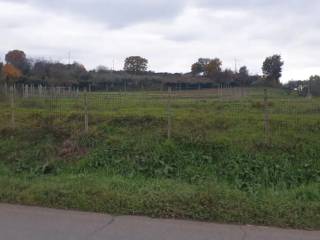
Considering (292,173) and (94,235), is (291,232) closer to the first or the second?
(94,235)

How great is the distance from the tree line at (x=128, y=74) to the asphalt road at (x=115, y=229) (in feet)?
129

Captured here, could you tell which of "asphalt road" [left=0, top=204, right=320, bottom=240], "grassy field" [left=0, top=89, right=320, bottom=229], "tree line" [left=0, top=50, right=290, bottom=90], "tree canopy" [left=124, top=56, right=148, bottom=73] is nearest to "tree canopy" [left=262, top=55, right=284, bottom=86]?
"tree line" [left=0, top=50, right=290, bottom=90]

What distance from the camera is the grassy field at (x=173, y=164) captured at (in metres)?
5.94

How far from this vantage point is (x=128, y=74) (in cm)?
6738

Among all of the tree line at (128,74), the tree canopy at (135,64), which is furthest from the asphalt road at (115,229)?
the tree canopy at (135,64)

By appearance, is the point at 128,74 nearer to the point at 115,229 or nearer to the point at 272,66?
the point at 272,66

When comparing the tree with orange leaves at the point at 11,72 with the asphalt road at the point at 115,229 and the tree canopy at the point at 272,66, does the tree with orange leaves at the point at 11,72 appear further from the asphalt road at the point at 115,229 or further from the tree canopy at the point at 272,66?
the asphalt road at the point at 115,229

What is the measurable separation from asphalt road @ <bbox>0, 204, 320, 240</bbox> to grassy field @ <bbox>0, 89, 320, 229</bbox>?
283 mm

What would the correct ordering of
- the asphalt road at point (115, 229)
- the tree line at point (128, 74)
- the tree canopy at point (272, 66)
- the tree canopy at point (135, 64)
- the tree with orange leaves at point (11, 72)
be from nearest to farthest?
the asphalt road at point (115, 229)
the tree line at point (128, 74)
the tree with orange leaves at point (11, 72)
the tree canopy at point (272, 66)
the tree canopy at point (135, 64)

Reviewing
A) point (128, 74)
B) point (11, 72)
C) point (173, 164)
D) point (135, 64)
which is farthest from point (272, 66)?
point (173, 164)

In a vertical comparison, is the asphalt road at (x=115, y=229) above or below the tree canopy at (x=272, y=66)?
below

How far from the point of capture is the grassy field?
594 cm

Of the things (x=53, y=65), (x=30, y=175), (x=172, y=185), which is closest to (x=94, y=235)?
(x=172, y=185)

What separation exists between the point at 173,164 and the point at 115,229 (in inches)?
135
